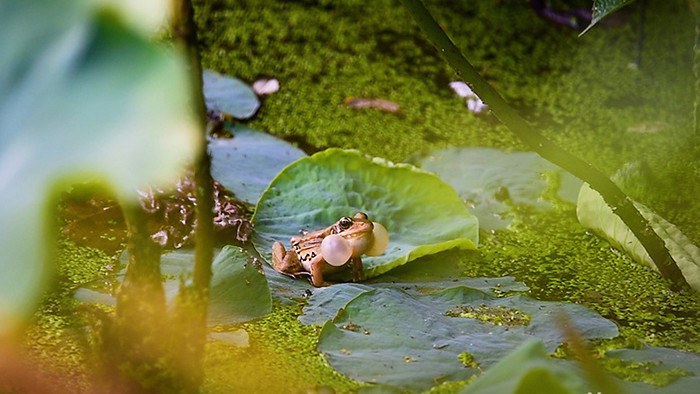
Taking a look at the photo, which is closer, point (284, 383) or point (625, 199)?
point (284, 383)

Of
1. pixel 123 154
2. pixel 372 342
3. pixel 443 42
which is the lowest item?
pixel 372 342

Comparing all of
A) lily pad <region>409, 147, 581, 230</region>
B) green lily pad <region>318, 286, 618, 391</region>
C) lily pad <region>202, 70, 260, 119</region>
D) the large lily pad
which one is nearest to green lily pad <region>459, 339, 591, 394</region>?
green lily pad <region>318, 286, 618, 391</region>

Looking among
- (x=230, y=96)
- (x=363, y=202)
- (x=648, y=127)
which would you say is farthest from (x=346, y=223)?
(x=648, y=127)

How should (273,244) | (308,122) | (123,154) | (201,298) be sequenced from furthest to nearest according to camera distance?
(308,122), (273,244), (201,298), (123,154)

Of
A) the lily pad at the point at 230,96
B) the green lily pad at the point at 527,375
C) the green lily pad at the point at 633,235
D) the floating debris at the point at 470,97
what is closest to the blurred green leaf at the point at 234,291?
the green lily pad at the point at 527,375

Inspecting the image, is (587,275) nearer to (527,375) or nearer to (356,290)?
(356,290)

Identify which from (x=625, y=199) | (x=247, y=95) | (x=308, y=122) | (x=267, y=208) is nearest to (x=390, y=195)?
(x=267, y=208)

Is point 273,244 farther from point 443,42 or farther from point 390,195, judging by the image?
point 443,42
